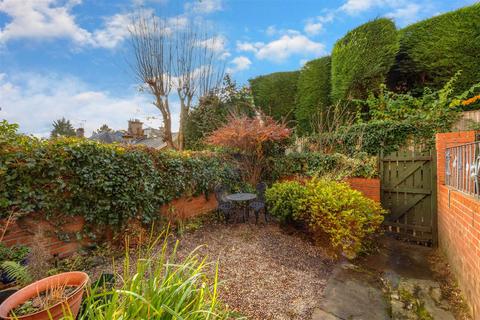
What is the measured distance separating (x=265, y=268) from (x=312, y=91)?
7460 millimetres

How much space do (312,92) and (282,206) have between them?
6051 millimetres

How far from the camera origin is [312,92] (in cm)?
855

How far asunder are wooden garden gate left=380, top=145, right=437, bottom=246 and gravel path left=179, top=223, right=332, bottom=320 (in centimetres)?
220

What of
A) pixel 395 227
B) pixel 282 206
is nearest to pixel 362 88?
pixel 395 227

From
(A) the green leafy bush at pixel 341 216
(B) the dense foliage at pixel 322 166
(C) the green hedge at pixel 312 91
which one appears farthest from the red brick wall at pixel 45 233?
(C) the green hedge at pixel 312 91

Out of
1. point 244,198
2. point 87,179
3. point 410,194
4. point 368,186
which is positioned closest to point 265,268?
point 244,198

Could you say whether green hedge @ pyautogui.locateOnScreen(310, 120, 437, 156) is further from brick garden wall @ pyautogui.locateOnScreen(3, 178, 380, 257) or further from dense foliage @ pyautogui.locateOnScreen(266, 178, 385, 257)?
brick garden wall @ pyautogui.locateOnScreen(3, 178, 380, 257)

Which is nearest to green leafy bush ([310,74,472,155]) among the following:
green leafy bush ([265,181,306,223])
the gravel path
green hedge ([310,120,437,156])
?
green hedge ([310,120,437,156])

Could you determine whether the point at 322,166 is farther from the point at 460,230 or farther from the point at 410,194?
the point at 460,230

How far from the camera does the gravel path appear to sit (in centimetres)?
220

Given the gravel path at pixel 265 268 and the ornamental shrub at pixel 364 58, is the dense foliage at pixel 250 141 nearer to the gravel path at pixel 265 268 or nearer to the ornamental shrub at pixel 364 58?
the gravel path at pixel 265 268

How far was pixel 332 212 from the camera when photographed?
11.5 ft

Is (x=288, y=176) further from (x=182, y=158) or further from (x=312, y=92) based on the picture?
(x=312, y=92)

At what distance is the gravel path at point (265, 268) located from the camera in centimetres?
220
